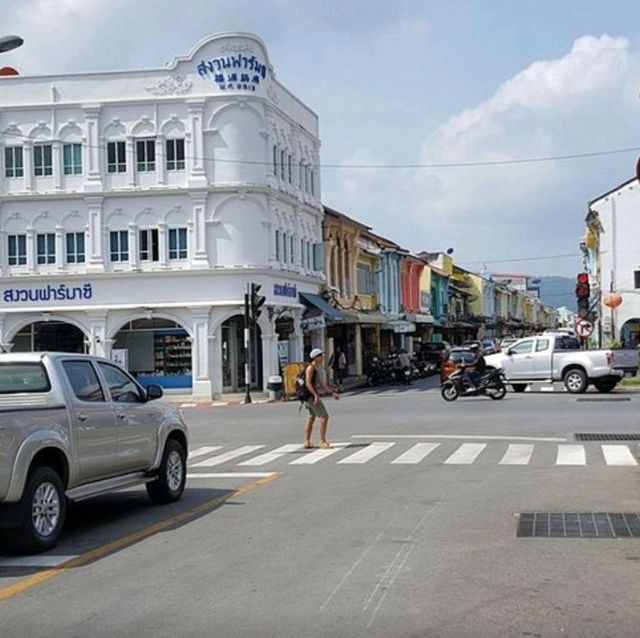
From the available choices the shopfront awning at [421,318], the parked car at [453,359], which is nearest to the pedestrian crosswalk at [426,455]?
the parked car at [453,359]

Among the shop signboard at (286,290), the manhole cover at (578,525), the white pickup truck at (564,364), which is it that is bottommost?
the manhole cover at (578,525)

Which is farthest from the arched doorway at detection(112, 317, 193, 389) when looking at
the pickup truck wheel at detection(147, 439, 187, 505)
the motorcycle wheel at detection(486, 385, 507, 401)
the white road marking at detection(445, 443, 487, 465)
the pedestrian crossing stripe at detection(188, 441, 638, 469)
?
the pickup truck wheel at detection(147, 439, 187, 505)

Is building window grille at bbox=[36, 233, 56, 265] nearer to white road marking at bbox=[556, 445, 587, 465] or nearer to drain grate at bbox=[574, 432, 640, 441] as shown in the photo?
drain grate at bbox=[574, 432, 640, 441]

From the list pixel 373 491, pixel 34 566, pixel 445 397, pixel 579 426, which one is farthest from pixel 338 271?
pixel 34 566

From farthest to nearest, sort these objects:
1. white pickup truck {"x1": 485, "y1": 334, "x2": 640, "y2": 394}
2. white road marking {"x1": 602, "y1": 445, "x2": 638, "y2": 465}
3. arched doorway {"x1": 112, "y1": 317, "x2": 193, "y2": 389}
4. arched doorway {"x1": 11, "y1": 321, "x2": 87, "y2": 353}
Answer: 1. arched doorway {"x1": 11, "y1": 321, "x2": 87, "y2": 353}
2. arched doorway {"x1": 112, "y1": 317, "x2": 193, "y2": 389}
3. white pickup truck {"x1": 485, "y1": 334, "x2": 640, "y2": 394}
4. white road marking {"x1": 602, "y1": 445, "x2": 638, "y2": 465}

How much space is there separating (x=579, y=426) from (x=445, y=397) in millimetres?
10482

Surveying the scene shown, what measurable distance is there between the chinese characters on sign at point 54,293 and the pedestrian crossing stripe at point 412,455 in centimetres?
2349

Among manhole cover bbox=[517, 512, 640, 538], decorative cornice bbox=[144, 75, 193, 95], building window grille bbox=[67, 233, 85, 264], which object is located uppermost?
decorative cornice bbox=[144, 75, 193, 95]

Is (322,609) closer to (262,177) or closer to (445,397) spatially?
(445,397)

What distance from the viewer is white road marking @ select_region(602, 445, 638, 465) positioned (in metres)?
16.4

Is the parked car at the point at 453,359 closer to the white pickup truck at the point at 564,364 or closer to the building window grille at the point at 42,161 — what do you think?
the white pickup truck at the point at 564,364

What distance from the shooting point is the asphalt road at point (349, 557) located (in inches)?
288

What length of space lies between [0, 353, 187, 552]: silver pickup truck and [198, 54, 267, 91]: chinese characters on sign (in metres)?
30.4

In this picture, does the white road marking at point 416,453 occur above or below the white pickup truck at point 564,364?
below
